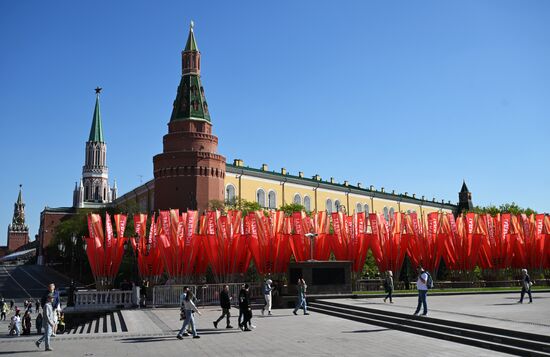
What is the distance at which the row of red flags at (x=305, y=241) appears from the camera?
31062 millimetres

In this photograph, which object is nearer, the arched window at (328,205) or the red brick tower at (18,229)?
the arched window at (328,205)

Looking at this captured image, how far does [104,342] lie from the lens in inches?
608

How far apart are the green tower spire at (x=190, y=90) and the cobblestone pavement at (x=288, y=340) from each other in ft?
134

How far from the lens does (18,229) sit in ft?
541

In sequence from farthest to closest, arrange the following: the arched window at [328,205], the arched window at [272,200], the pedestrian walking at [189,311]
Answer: the arched window at [328,205]
the arched window at [272,200]
the pedestrian walking at [189,311]

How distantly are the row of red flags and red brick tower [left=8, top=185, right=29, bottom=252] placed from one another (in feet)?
471

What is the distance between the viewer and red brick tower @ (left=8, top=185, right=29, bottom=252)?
528 ft

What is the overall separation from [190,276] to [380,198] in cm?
6536

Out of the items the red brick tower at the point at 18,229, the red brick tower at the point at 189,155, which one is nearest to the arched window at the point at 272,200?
the red brick tower at the point at 189,155

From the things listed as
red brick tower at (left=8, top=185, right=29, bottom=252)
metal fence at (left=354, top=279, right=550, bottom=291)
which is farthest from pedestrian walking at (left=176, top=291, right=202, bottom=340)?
red brick tower at (left=8, top=185, right=29, bottom=252)

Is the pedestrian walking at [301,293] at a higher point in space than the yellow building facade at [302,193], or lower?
lower

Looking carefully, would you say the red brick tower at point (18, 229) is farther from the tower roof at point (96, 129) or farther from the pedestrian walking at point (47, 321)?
the pedestrian walking at point (47, 321)

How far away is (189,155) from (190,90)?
7.31 meters

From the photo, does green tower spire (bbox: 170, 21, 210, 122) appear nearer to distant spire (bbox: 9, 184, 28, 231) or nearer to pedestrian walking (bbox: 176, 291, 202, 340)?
pedestrian walking (bbox: 176, 291, 202, 340)
